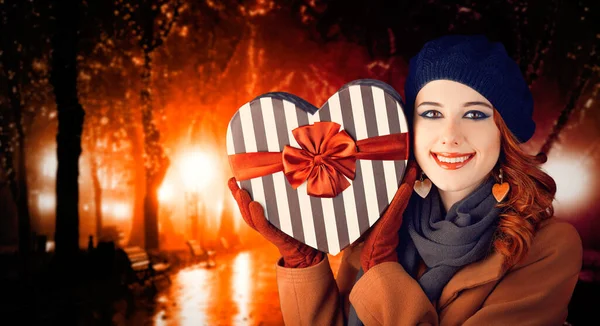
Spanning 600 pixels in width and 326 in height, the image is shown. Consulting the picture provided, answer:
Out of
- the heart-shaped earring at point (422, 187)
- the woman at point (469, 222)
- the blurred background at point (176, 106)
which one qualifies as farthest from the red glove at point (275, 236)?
the blurred background at point (176, 106)

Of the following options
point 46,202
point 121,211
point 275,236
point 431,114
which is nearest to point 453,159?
point 431,114

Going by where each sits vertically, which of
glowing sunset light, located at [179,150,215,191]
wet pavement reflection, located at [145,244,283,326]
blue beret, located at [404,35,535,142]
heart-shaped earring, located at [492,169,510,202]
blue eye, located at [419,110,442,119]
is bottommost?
wet pavement reflection, located at [145,244,283,326]

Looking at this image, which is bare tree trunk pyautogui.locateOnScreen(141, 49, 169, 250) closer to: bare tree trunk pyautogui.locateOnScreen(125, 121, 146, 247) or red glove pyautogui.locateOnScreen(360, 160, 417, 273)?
bare tree trunk pyautogui.locateOnScreen(125, 121, 146, 247)

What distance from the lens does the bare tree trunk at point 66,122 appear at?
3.68 metres

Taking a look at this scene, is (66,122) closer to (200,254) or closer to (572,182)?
(200,254)

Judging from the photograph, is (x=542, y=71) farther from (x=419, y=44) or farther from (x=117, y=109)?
(x=117, y=109)

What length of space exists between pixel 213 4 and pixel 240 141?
260 cm

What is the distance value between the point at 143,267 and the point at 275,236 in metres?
2.60

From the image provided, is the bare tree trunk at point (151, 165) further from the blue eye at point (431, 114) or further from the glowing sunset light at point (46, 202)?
A: the blue eye at point (431, 114)


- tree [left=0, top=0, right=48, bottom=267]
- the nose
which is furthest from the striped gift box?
tree [left=0, top=0, right=48, bottom=267]

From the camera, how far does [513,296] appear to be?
133 cm

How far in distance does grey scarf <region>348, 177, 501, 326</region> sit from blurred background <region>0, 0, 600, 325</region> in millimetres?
2192

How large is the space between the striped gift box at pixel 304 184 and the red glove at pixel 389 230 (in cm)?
2

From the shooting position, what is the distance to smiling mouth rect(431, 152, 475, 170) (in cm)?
135
